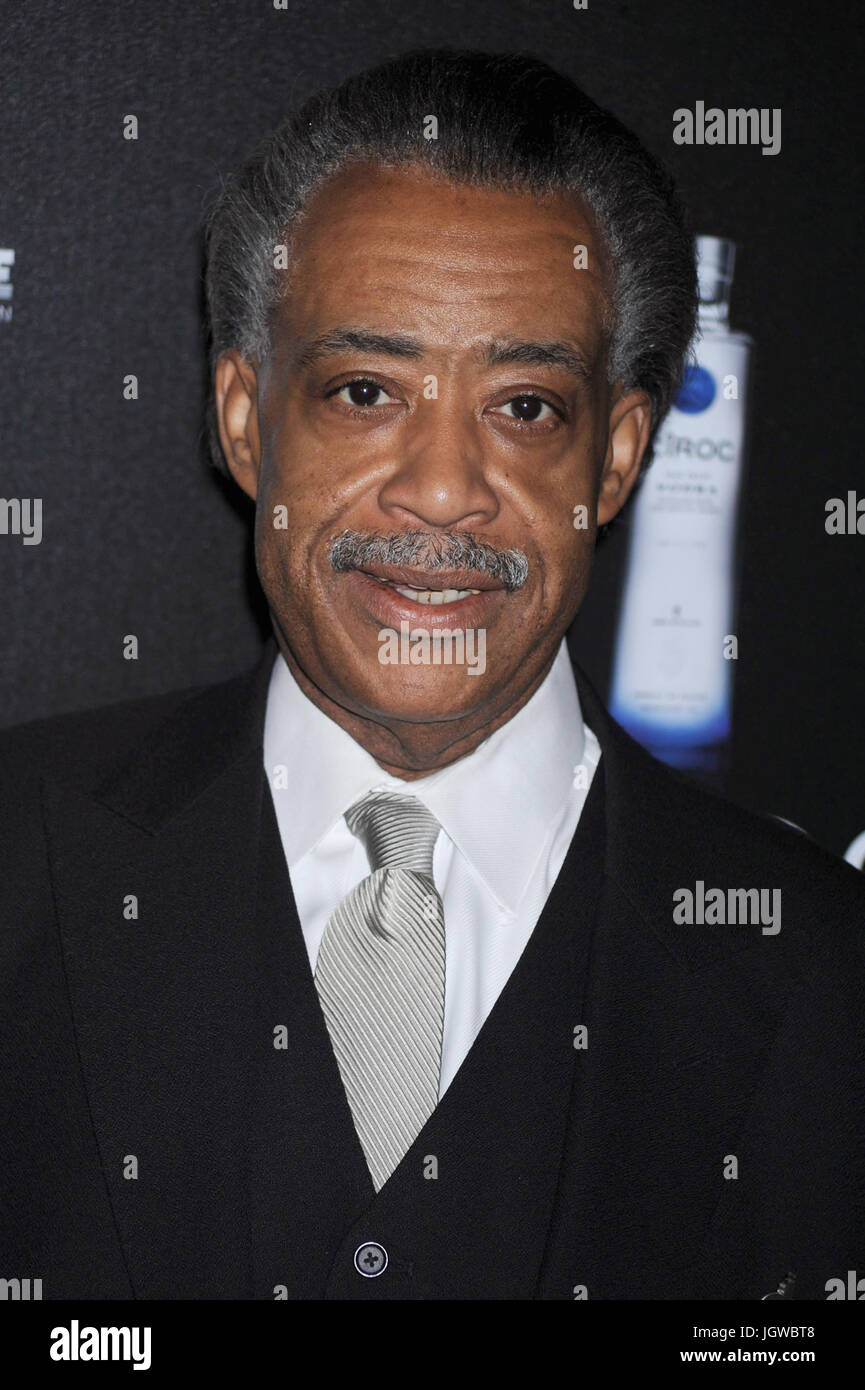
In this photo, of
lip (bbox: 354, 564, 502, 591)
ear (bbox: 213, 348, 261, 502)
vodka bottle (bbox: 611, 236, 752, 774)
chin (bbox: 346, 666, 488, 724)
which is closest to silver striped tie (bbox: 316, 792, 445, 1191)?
chin (bbox: 346, 666, 488, 724)

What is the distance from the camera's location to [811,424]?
159 cm

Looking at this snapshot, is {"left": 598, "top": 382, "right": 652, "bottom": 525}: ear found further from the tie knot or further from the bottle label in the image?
the tie knot

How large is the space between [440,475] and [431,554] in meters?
0.07

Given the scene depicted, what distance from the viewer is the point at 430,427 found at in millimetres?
1151

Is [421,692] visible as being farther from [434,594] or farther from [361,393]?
[361,393]

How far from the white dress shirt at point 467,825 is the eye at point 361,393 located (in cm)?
28

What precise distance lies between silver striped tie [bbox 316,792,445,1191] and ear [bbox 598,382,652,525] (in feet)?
1.21

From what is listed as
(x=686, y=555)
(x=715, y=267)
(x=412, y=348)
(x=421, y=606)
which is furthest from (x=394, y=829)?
(x=715, y=267)

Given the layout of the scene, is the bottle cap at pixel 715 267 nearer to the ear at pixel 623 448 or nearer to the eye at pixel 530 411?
the ear at pixel 623 448

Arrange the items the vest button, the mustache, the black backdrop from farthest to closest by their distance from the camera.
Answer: the black backdrop, the mustache, the vest button

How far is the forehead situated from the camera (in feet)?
3.78

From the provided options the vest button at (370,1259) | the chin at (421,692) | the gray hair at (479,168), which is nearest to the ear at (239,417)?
the gray hair at (479,168)

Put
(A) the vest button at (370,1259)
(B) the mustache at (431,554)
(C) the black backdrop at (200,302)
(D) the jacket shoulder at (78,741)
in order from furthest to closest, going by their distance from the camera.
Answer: (C) the black backdrop at (200,302)
(D) the jacket shoulder at (78,741)
(B) the mustache at (431,554)
(A) the vest button at (370,1259)

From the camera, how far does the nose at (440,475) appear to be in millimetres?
1133
